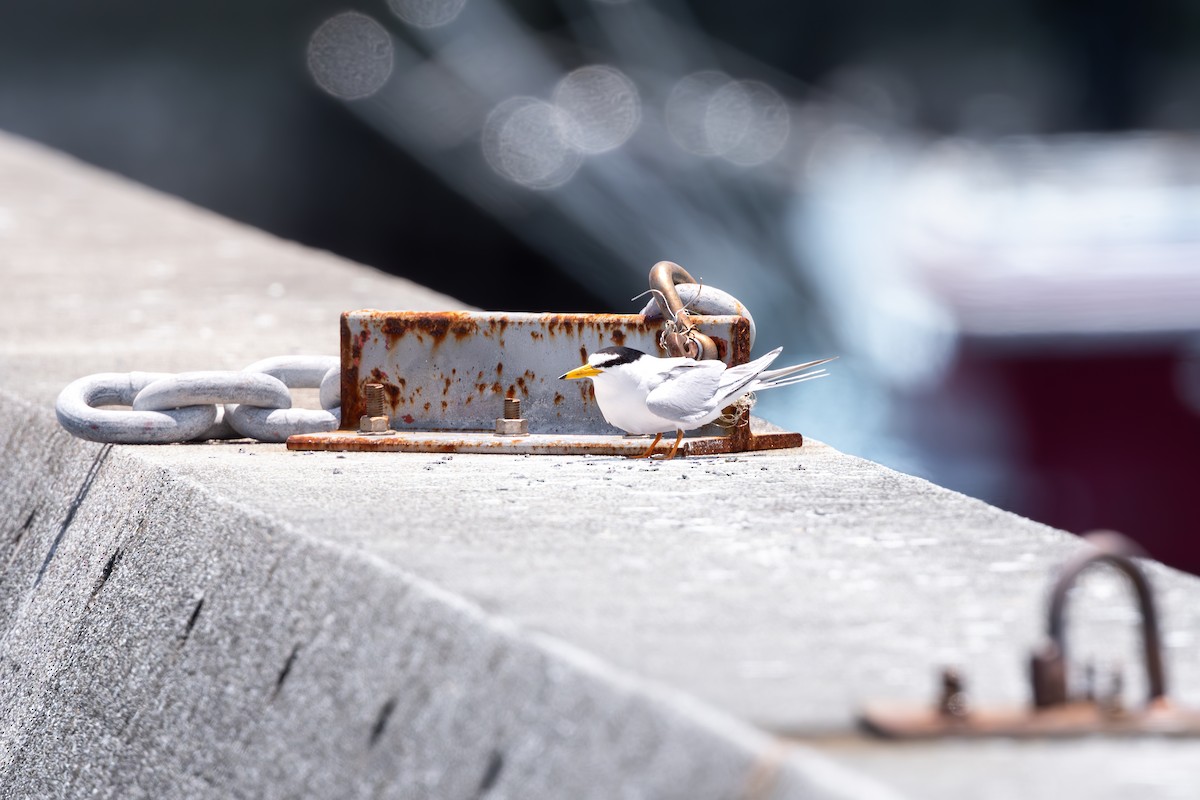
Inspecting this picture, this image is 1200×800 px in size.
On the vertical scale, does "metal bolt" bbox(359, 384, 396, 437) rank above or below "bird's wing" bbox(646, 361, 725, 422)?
below

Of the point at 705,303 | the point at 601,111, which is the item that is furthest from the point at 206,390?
the point at 601,111

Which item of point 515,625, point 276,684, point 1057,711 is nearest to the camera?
point 1057,711

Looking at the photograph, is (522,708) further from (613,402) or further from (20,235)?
(20,235)

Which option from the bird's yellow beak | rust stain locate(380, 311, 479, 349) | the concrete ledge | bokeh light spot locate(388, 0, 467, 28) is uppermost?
bokeh light spot locate(388, 0, 467, 28)

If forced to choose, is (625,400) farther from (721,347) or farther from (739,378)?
(721,347)

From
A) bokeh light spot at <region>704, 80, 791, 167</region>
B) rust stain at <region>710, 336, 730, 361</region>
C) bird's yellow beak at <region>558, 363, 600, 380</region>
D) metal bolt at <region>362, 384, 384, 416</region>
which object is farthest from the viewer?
bokeh light spot at <region>704, 80, 791, 167</region>

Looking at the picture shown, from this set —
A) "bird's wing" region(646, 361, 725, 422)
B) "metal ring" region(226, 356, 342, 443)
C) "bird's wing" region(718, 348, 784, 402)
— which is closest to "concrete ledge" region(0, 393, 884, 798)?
"metal ring" region(226, 356, 342, 443)

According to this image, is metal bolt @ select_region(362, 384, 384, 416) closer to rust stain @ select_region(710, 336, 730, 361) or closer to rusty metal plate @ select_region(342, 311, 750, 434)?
rusty metal plate @ select_region(342, 311, 750, 434)
